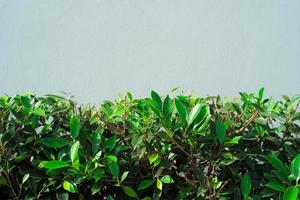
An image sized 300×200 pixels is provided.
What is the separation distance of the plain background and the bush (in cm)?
208

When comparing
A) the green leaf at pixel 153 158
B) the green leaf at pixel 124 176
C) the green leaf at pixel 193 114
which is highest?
the green leaf at pixel 193 114

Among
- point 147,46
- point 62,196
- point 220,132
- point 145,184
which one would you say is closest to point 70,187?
point 62,196

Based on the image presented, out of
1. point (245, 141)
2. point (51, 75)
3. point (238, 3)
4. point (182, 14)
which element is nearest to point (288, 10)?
point (238, 3)

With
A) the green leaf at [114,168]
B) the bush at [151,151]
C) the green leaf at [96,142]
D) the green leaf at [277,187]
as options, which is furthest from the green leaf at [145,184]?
the green leaf at [277,187]

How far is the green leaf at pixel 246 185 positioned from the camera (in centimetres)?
189

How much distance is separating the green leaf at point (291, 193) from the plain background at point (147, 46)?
8.37 feet

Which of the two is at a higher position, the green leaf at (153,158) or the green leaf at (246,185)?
the green leaf at (153,158)

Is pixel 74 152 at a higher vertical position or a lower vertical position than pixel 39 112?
lower

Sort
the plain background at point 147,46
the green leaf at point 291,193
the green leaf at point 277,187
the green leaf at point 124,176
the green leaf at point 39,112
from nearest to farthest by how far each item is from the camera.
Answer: the green leaf at point 291,193, the green leaf at point 277,187, the green leaf at point 124,176, the green leaf at point 39,112, the plain background at point 147,46

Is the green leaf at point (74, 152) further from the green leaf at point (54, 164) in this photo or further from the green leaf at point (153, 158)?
the green leaf at point (153, 158)

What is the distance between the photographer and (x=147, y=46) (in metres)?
4.30

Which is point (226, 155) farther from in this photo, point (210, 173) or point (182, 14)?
point (182, 14)

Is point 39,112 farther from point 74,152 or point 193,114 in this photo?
point 193,114

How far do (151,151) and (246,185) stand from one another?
401mm
